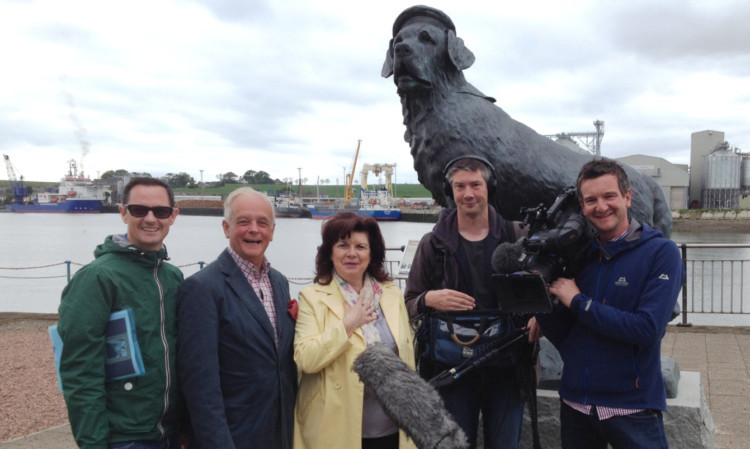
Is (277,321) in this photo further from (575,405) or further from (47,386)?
(47,386)

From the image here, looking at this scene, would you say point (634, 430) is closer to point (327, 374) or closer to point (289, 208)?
point (327, 374)

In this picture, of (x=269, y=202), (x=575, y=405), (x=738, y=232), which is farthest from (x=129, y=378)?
(x=738, y=232)

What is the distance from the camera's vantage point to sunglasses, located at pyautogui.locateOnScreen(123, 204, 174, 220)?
2139 mm

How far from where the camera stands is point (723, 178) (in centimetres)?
3694

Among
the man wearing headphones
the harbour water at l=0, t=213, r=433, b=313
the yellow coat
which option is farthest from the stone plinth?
the harbour water at l=0, t=213, r=433, b=313

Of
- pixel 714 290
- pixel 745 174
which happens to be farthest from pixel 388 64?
pixel 745 174

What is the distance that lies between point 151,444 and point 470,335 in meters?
1.35

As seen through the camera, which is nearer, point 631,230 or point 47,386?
point 631,230

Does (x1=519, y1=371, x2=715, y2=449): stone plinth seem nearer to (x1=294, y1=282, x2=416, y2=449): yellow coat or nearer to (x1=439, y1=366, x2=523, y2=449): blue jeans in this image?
(x1=439, y1=366, x2=523, y2=449): blue jeans

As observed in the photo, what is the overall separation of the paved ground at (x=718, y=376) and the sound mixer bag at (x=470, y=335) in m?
2.76

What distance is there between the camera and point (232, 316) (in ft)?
7.10

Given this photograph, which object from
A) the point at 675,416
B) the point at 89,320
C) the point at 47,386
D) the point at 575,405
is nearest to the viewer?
the point at 89,320

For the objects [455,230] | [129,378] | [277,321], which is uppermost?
[455,230]

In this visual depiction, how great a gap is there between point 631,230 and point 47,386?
6.13 m
